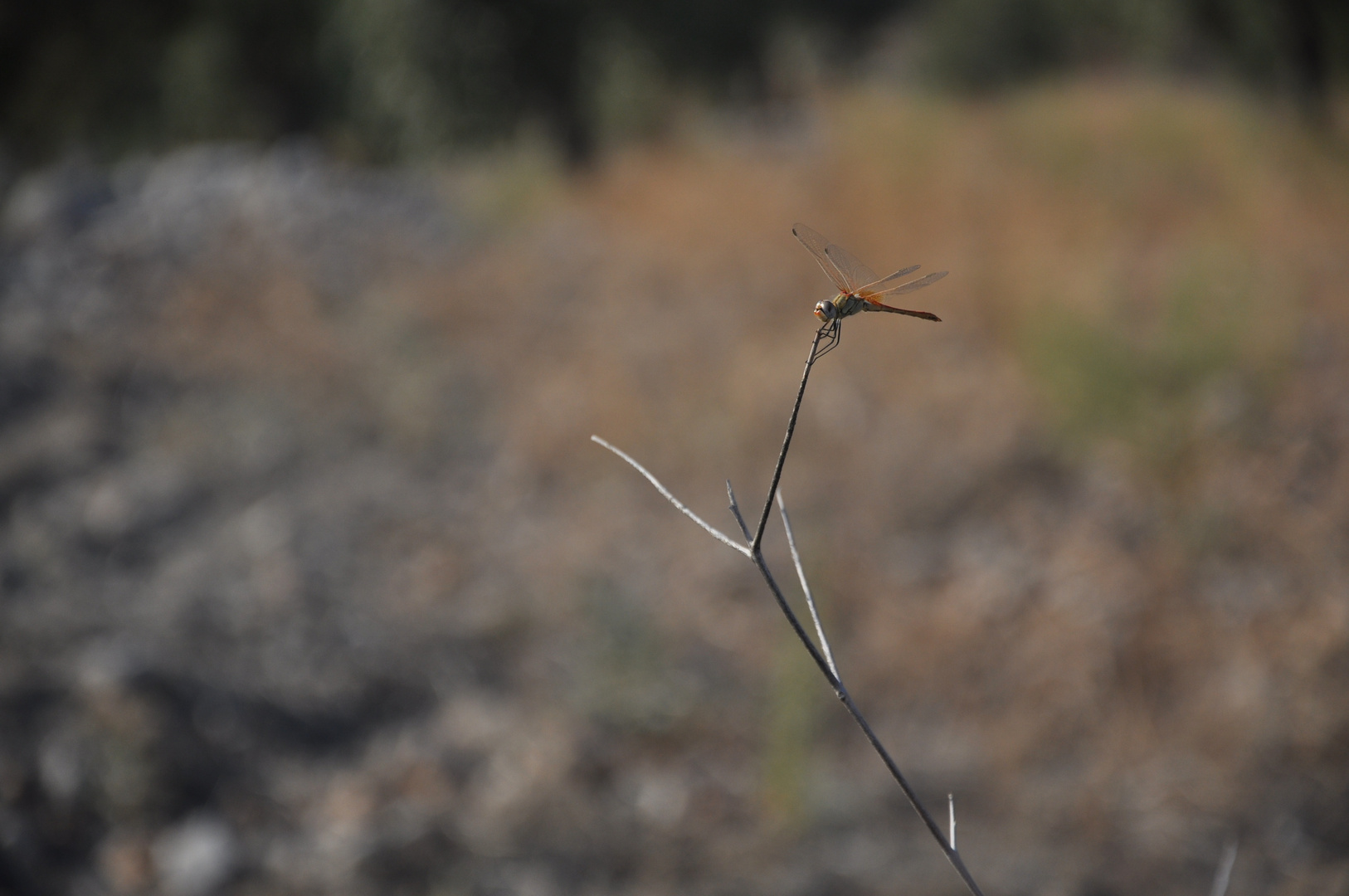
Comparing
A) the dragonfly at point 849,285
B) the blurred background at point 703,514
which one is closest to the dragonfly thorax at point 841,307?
the dragonfly at point 849,285

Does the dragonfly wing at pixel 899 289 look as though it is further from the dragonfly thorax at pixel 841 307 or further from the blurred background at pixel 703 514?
the blurred background at pixel 703 514

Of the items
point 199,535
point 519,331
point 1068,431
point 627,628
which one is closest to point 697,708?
point 627,628

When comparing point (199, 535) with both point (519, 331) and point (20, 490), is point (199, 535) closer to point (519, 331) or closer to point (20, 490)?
point (20, 490)

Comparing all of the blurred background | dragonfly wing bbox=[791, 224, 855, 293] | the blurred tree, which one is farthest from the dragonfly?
the blurred tree

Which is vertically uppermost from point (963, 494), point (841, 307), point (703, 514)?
point (841, 307)

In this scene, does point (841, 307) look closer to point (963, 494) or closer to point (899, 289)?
point (899, 289)

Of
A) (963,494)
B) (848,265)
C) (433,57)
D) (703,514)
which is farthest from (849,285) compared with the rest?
(433,57)

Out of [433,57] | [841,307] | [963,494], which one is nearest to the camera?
[841,307]
